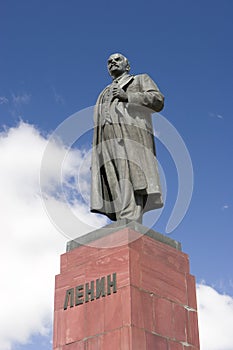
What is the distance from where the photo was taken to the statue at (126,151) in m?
10.9

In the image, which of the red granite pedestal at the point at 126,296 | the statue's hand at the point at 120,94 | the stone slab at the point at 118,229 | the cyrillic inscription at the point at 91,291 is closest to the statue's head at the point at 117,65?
the statue's hand at the point at 120,94

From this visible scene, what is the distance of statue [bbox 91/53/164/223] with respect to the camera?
10859mm

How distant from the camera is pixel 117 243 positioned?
32.4 ft

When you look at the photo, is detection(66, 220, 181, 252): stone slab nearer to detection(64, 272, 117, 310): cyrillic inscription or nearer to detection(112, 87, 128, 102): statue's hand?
detection(64, 272, 117, 310): cyrillic inscription

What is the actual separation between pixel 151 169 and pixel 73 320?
3.31 meters

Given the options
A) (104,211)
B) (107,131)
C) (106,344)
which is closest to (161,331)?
(106,344)

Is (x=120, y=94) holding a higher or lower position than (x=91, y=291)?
higher

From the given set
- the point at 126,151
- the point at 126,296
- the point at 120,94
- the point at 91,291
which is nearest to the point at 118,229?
the point at 91,291

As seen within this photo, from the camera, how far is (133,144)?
440 inches

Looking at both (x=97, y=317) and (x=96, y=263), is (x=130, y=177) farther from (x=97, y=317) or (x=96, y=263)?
(x=97, y=317)

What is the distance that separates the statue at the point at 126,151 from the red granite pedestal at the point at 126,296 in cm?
86

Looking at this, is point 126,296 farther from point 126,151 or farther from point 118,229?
point 126,151

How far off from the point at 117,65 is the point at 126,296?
5.25m

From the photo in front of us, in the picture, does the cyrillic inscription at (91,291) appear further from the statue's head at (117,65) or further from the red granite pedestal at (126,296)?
the statue's head at (117,65)
